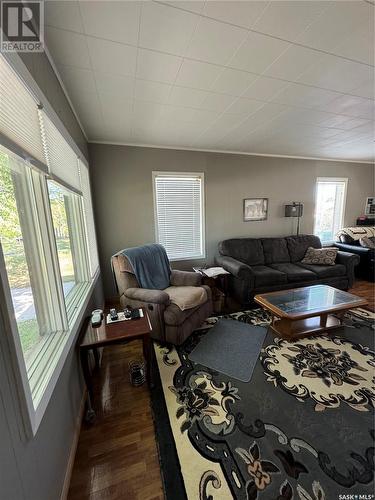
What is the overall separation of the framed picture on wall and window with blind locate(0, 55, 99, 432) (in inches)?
121

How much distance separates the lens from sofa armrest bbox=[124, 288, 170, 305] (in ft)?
6.66

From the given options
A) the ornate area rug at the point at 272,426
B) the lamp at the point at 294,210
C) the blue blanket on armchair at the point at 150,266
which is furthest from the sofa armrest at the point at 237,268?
the lamp at the point at 294,210

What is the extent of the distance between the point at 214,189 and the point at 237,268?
1.51 meters

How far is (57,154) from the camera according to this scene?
1.48 metres

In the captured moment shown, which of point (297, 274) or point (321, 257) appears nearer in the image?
point (297, 274)

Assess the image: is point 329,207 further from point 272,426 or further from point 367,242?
point 272,426

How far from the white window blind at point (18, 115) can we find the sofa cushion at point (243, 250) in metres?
2.92

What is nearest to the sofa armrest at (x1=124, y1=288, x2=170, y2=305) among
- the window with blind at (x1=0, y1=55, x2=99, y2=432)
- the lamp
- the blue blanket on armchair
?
the blue blanket on armchair

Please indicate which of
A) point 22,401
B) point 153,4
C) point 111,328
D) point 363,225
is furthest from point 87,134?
point 363,225

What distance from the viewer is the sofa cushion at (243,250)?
141 inches

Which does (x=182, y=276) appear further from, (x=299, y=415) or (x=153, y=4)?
(x=153, y=4)

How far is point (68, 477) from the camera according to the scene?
1.09m

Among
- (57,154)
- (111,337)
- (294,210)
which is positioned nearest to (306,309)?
(111,337)

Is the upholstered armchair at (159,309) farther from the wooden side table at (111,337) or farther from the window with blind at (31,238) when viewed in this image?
the window with blind at (31,238)
